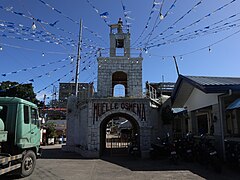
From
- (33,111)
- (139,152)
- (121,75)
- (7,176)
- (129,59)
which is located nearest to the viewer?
(7,176)

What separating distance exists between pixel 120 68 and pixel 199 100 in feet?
21.6

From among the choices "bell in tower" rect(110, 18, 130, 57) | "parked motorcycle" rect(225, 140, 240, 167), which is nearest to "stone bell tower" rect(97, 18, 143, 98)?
"bell in tower" rect(110, 18, 130, 57)

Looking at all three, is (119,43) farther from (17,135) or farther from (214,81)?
(17,135)

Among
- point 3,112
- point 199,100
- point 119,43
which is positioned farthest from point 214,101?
point 3,112

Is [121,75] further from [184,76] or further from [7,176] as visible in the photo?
[7,176]

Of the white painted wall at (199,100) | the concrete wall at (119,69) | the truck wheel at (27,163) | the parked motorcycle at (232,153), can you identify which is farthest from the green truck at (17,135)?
the white painted wall at (199,100)

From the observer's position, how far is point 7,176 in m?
7.89

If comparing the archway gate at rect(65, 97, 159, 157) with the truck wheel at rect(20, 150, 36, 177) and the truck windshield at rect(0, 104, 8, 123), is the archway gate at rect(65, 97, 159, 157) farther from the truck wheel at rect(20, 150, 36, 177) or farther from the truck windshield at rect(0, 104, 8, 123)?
the truck windshield at rect(0, 104, 8, 123)

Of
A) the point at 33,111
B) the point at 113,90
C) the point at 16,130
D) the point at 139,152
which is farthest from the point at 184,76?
the point at 16,130

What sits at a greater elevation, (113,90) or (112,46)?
(112,46)

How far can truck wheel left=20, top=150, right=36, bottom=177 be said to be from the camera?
7672 mm

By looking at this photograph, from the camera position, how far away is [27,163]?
26.0 feet

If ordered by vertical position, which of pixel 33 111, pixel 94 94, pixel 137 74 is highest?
pixel 137 74

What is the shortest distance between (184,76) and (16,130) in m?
8.95
